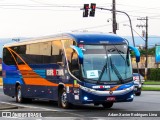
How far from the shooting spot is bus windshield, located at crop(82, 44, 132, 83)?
1967cm

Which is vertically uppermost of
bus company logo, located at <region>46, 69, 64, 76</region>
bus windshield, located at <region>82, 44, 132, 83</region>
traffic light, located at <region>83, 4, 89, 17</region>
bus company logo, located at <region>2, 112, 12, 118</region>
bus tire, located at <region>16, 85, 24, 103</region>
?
traffic light, located at <region>83, 4, 89, 17</region>

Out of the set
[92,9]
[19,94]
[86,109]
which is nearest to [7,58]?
[19,94]

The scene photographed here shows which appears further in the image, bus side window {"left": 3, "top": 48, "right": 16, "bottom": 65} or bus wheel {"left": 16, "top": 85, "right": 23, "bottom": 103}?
bus side window {"left": 3, "top": 48, "right": 16, "bottom": 65}

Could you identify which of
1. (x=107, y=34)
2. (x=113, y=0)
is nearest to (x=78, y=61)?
(x=107, y=34)

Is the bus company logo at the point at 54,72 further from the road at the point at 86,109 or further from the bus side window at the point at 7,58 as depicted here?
the bus side window at the point at 7,58

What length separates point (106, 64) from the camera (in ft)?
65.4

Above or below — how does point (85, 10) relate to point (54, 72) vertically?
above

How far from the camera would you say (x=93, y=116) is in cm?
1761

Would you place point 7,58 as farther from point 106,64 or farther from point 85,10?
point 85,10

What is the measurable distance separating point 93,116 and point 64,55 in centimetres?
420

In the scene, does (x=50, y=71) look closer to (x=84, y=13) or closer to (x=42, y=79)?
(x=42, y=79)

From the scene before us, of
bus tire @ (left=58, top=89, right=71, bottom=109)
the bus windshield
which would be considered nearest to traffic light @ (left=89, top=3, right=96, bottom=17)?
bus tire @ (left=58, top=89, right=71, bottom=109)

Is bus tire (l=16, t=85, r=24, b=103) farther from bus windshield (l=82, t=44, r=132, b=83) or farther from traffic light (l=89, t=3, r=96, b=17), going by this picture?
traffic light (l=89, t=3, r=96, b=17)

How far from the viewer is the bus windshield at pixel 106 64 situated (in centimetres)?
1967
